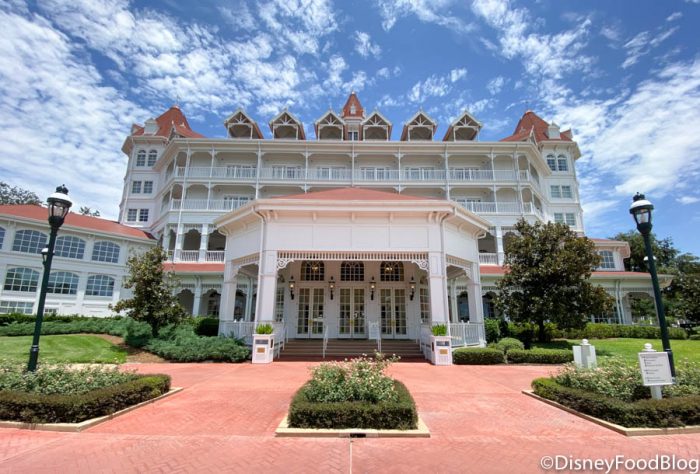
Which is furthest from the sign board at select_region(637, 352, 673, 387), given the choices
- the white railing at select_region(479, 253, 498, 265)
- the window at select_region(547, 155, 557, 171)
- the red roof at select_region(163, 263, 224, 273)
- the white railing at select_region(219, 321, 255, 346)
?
the window at select_region(547, 155, 557, 171)

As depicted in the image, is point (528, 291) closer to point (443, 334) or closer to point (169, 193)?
point (443, 334)

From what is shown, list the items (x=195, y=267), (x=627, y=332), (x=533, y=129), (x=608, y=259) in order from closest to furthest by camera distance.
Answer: (x=627, y=332) → (x=195, y=267) → (x=608, y=259) → (x=533, y=129)

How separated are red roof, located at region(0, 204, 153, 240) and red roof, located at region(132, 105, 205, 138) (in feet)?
32.9

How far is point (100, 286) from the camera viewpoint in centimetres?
2361

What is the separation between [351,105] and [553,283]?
93.2ft

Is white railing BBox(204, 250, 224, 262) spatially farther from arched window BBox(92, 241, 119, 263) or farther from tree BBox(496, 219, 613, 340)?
tree BBox(496, 219, 613, 340)

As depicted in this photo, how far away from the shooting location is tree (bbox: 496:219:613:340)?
15.2m

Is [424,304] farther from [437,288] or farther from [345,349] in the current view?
[345,349]

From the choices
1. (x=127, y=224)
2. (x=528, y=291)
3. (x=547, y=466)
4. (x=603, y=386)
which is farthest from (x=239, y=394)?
(x=127, y=224)

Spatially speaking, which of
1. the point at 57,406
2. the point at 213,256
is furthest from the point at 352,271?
the point at 213,256

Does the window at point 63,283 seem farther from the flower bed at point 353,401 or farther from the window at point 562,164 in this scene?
the window at point 562,164

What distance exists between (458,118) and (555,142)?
956 centimetres

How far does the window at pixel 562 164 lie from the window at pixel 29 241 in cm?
4094

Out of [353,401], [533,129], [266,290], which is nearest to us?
[353,401]
